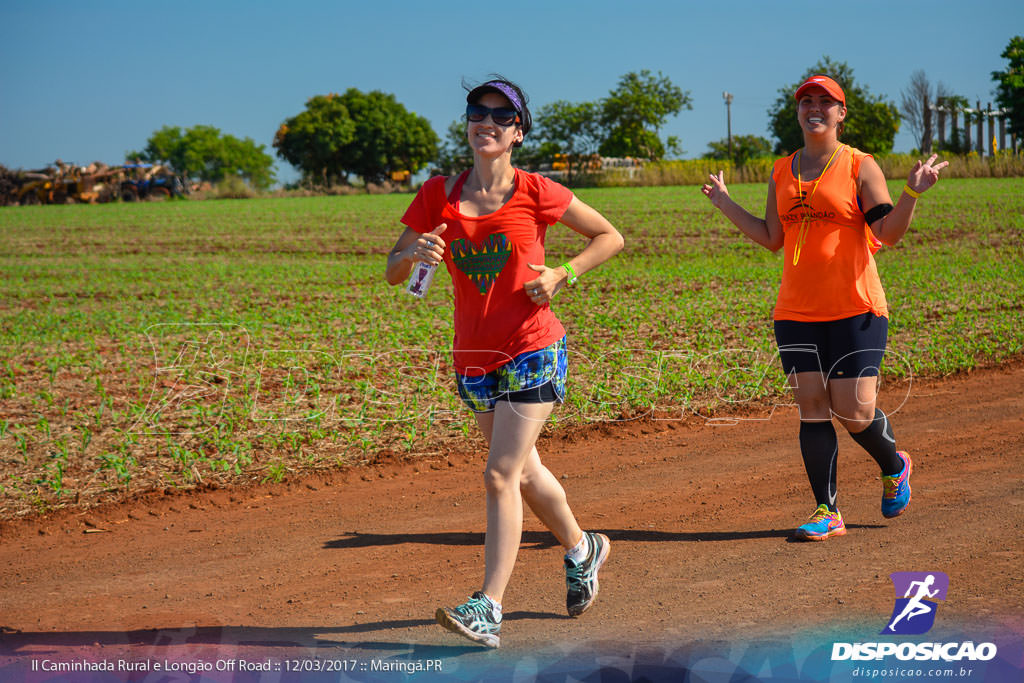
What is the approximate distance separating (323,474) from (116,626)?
7.39ft

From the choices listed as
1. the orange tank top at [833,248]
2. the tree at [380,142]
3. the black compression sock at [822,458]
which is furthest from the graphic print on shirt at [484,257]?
the tree at [380,142]

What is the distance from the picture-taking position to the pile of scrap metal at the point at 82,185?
2670 inches

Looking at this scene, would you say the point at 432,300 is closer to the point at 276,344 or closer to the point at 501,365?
the point at 276,344

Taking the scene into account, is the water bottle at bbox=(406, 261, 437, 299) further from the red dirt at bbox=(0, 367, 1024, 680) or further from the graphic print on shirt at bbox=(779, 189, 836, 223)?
the graphic print on shirt at bbox=(779, 189, 836, 223)

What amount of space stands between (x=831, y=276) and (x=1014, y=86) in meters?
35.1

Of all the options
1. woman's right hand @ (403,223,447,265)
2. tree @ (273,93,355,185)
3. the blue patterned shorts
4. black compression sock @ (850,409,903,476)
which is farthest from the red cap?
tree @ (273,93,355,185)

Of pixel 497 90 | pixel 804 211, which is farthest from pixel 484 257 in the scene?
pixel 804 211

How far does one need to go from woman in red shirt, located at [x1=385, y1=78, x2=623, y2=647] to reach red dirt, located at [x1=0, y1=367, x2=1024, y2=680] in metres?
0.53

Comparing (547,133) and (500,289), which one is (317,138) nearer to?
(547,133)

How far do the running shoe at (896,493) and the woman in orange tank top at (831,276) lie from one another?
0.15 metres

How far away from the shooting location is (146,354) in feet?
34.1

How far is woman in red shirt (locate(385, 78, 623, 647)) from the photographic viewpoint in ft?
12.3

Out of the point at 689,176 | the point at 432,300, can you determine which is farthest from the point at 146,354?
the point at 689,176

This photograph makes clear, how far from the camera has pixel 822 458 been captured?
477 centimetres
